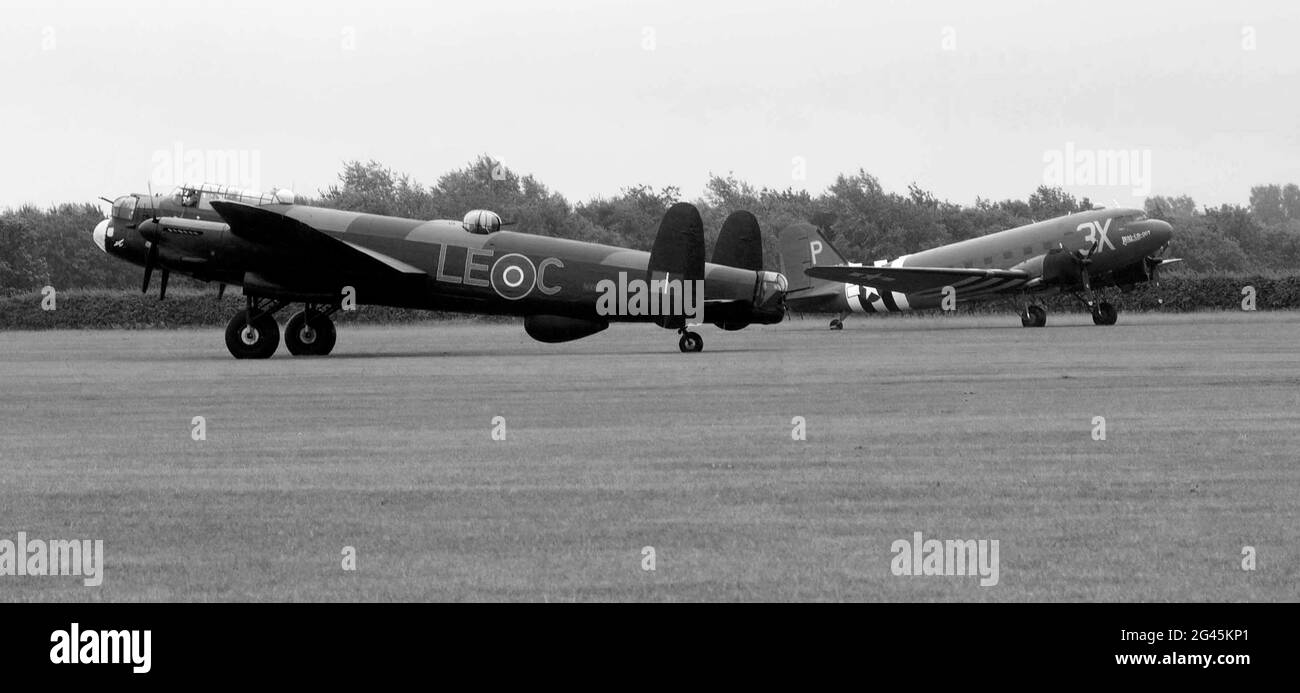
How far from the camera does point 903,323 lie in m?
63.6

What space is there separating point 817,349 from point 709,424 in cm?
2134

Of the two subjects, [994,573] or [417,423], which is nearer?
[994,573]

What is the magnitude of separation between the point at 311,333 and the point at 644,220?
69.5 metres

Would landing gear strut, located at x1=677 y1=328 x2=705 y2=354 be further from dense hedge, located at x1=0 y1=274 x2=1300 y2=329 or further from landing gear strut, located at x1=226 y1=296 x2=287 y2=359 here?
dense hedge, located at x1=0 y1=274 x2=1300 y2=329

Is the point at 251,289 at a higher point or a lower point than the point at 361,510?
higher

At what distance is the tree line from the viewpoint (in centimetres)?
8706

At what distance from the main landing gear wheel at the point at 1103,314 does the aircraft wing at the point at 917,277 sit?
2.79m

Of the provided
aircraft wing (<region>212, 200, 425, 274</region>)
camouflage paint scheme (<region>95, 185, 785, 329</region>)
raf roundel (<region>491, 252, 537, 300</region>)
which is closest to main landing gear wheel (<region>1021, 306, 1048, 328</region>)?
camouflage paint scheme (<region>95, 185, 785, 329</region>)

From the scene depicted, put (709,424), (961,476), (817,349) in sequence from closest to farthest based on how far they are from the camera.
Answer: (961,476), (709,424), (817,349)

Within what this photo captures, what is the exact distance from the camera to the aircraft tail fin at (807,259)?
63.3 meters
